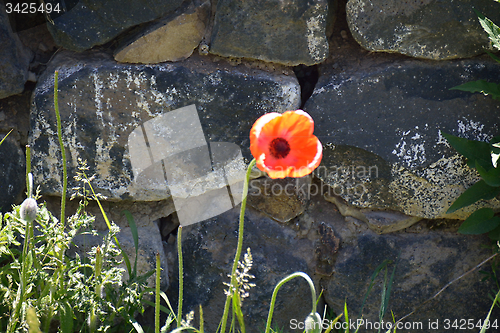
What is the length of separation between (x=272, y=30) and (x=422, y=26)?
0.50 metres

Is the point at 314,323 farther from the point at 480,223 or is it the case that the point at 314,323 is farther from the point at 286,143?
the point at 480,223

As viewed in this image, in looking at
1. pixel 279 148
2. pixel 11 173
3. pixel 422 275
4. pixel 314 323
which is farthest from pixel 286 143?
pixel 11 173

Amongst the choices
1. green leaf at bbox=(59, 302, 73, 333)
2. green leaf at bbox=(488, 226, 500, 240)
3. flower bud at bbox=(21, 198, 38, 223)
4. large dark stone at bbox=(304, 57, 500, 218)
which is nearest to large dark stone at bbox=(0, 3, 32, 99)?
flower bud at bbox=(21, 198, 38, 223)

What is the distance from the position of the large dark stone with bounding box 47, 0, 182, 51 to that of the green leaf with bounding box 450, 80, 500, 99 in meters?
0.98

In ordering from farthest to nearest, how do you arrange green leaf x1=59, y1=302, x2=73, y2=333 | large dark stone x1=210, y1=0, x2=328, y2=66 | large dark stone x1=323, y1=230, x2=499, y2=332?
large dark stone x1=323, y1=230, x2=499, y2=332
large dark stone x1=210, y1=0, x2=328, y2=66
green leaf x1=59, y1=302, x2=73, y2=333

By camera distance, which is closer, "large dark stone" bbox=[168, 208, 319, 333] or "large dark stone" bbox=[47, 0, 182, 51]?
"large dark stone" bbox=[47, 0, 182, 51]

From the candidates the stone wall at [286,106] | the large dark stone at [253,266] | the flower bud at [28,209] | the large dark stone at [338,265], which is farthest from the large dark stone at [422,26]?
the flower bud at [28,209]

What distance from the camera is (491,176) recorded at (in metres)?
1.33

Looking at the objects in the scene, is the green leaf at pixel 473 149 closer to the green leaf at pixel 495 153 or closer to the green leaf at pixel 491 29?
the green leaf at pixel 495 153

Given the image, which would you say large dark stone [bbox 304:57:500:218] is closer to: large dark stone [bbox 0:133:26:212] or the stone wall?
the stone wall

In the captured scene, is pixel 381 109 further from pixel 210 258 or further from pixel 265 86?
pixel 210 258

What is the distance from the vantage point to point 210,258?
1.57m

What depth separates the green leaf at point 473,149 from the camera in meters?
1.37

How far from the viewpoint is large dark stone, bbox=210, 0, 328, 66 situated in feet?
4.46
